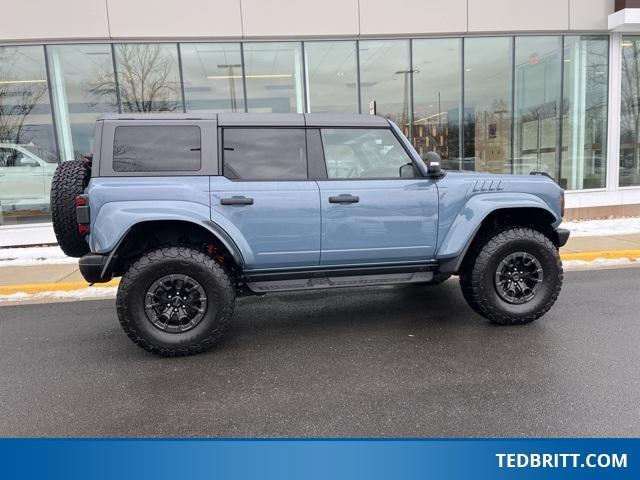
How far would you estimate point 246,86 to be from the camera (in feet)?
35.7

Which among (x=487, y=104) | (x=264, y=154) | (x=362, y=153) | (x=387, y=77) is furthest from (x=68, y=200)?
(x=487, y=104)

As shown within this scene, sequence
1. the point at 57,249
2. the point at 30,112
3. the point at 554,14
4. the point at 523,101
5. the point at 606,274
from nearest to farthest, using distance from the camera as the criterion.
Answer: the point at 606,274 → the point at 57,249 → the point at 30,112 → the point at 554,14 → the point at 523,101

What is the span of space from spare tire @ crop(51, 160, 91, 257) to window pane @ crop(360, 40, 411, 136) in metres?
8.23

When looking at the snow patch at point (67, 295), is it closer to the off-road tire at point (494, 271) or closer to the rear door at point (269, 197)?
the rear door at point (269, 197)

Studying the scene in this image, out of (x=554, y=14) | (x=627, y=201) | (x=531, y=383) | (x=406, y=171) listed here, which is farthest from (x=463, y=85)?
(x=531, y=383)

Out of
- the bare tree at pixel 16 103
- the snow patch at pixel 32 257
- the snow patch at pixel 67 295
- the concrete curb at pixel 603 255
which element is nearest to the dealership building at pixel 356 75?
the bare tree at pixel 16 103

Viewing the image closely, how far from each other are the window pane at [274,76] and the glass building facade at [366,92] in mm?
24

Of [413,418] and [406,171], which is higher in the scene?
[406,171]

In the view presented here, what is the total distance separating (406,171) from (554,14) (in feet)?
29.9

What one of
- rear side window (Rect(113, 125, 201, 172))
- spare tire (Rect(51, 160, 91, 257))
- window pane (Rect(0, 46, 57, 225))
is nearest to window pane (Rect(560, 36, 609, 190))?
rear side window (Rect(113, 125, 201, 172))

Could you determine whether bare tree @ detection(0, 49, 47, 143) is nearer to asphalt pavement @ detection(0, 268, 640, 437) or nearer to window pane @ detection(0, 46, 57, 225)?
window pane @ detection(0, 46, 57, 225)

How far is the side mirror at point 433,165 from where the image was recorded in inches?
163

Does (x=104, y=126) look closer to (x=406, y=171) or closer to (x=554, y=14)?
(x=406, y=171)

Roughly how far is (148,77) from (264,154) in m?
7.68
